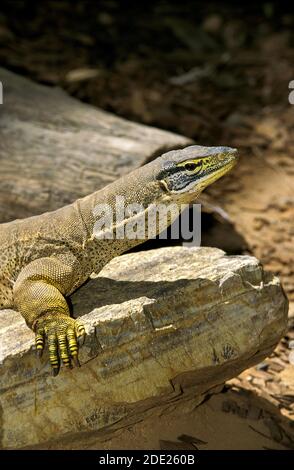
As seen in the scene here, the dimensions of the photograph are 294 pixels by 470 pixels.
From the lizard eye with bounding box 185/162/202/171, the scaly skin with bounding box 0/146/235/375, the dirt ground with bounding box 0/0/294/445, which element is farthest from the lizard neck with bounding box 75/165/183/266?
the dirt ground with bounding box 0/0/294/445

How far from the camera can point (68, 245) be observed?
167 inches

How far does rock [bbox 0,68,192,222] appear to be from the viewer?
221 inches

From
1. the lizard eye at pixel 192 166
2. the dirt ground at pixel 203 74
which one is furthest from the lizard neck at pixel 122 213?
the dirt ground at pixel 203 74

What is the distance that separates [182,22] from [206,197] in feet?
14.8

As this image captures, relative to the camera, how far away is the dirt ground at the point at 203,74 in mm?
7166

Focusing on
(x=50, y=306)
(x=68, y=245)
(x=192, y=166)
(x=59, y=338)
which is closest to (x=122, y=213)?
(x=68, y=245)

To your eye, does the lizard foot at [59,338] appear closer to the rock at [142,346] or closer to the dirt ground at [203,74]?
the rock at [142,346]

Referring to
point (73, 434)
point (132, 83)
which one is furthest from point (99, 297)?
point (132, 83)

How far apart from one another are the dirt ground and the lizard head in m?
2.02

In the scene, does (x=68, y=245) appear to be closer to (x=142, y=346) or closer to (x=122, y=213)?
(x=122, y=213)

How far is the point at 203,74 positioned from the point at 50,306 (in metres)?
6.43

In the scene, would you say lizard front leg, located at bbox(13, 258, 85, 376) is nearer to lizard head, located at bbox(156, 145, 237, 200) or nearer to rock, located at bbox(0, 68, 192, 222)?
lizard head, located at bbox(156, 145, 237, 200)

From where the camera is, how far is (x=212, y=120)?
848cm

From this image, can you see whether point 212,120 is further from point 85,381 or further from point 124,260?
point 85,381
